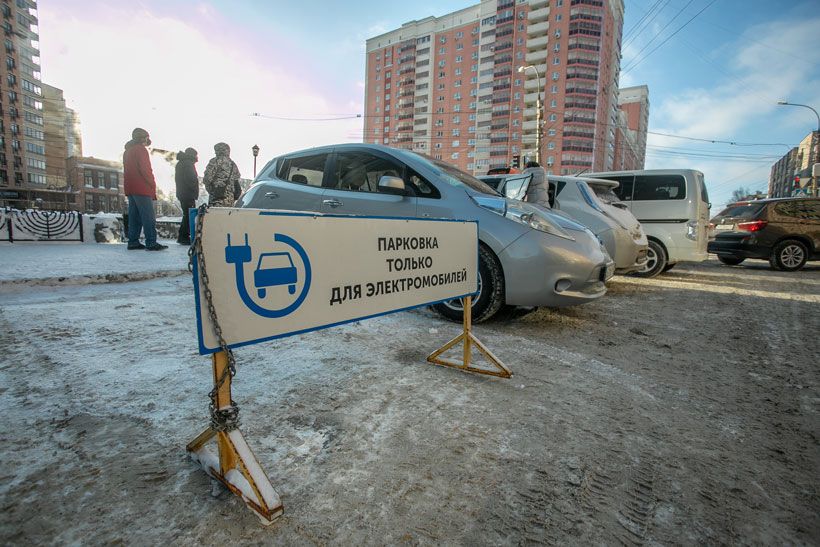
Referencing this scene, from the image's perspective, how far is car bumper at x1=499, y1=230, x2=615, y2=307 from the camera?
318cm

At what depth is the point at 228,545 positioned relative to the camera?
108 cm

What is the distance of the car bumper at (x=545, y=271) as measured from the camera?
318 centimetres

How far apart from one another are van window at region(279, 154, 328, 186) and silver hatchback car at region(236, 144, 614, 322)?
31mm

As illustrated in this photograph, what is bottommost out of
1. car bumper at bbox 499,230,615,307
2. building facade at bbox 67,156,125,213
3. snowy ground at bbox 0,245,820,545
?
snowy ground at bbox 0,245,820,545

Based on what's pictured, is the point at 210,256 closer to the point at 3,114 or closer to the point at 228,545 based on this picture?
the point at 228,545

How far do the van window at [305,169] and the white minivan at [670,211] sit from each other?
5.45 m

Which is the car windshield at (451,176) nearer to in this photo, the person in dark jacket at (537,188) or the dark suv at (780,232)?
the person in dark jacket at (537,188)

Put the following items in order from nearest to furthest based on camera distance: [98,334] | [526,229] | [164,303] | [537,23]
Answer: [98,334] → [526,229] → [164,303] → [537,23]

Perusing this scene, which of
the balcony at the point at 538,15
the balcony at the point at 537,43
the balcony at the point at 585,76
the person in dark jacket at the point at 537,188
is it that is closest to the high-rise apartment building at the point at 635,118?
the balcony at the point at 585,76

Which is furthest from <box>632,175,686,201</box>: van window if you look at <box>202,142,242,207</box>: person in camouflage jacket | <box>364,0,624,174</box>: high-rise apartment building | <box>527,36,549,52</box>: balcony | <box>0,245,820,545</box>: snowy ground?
<box>527,36,549,52</box>: balcony

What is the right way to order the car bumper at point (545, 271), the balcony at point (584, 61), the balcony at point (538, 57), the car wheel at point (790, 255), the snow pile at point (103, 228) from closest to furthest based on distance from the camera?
the car bumper at point (545, 271)
the car wheel at point (790, 255)
the snow pile at point (103, 228)
the balcony at point (584, 61)
the balcony at point (538, 57)

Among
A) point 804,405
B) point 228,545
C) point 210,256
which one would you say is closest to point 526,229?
point 804,405

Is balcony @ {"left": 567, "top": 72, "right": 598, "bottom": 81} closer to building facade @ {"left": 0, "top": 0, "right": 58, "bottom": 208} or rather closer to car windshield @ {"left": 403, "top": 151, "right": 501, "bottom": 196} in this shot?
car windshield @ {"left": 403, "top": 151, "right": 501, "bottom": 196}

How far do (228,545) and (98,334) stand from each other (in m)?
2.38
